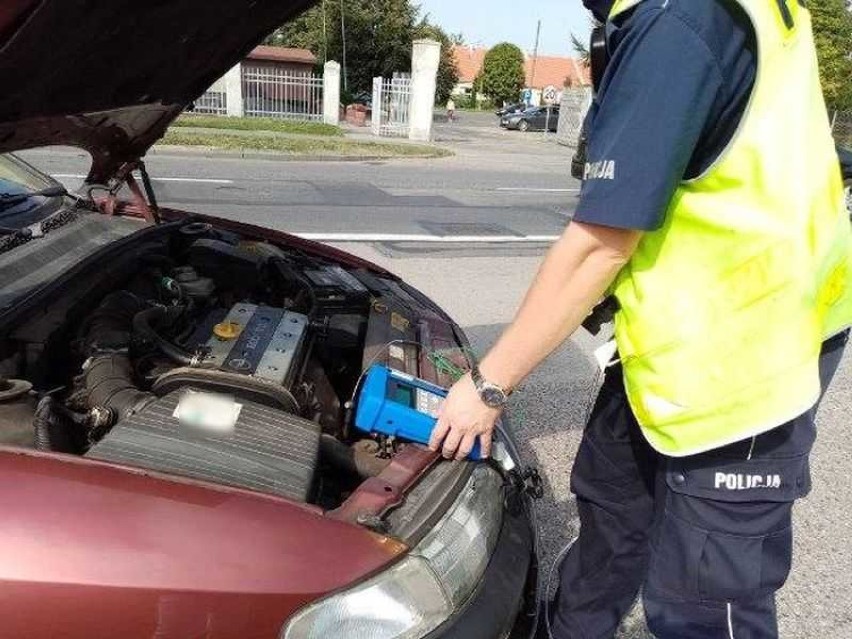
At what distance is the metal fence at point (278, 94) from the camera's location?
2105cm

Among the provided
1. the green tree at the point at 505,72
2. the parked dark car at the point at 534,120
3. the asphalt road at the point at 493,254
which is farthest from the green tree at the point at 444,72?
the asphalt road at the point at 493,254

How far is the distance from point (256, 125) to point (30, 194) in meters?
16.1

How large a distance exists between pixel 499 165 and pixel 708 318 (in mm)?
15473

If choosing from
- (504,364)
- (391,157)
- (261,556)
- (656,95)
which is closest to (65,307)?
(261,556)

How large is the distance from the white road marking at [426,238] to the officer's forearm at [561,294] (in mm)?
5234

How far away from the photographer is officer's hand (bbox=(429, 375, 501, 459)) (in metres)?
1.60

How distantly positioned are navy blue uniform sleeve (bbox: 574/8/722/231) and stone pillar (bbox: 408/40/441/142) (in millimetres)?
18992

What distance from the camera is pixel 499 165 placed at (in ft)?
54.0

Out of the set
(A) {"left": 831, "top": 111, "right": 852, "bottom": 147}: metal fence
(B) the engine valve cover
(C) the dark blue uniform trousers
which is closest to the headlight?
(C) the dark blue uniform trousers

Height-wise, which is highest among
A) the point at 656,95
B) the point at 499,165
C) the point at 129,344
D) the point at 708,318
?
the point at 656,95

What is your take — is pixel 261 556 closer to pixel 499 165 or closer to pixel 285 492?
pixel 285 492

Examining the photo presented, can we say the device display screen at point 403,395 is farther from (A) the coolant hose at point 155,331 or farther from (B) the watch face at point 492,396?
(A) the coolant hose at point 155,331

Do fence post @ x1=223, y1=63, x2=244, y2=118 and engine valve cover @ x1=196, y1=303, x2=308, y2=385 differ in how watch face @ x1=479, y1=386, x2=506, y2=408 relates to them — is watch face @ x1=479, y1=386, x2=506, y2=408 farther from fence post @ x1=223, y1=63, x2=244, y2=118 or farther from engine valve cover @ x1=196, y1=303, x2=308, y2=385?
fence post @ x1=223, y1=63, x2=244, y2=118

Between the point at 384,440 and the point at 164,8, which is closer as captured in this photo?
the point at 164,8
